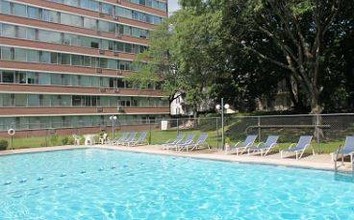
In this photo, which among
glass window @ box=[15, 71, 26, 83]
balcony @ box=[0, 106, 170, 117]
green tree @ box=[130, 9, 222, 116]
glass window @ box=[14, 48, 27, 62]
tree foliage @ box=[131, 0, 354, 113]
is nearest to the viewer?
tree foliage @ box=[131, 0, 354, 113]

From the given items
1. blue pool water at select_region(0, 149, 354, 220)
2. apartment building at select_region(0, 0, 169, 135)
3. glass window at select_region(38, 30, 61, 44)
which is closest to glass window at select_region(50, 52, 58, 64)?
apartment building at select_region(0, 0, 169, 135)

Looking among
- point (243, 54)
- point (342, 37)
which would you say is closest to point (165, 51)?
point (243, 54)

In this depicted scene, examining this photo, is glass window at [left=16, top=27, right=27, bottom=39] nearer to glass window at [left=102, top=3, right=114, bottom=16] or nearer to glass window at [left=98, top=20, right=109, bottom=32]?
glass window at [left=98, top=20, right=109, bottom=32]

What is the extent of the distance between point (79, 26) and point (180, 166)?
1836 inches

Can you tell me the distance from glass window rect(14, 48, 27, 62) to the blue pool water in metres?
35.0

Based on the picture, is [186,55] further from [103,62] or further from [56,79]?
[103,62]

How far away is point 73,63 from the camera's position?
2527 inches

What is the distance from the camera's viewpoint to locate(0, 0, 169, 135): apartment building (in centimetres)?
5659

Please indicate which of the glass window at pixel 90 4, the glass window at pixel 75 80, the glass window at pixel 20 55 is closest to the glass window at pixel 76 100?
the glass window at pixel 75 80

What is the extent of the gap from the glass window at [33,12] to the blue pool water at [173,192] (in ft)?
126

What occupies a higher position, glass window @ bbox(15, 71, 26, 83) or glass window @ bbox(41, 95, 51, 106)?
glass window @ bbox(15, 71, 26, 83)

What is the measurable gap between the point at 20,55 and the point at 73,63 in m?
8.29

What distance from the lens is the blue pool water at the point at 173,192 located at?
13.4 metres

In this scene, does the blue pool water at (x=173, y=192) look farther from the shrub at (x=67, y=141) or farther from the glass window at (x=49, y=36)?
the glass window at (x=49, y=36)
